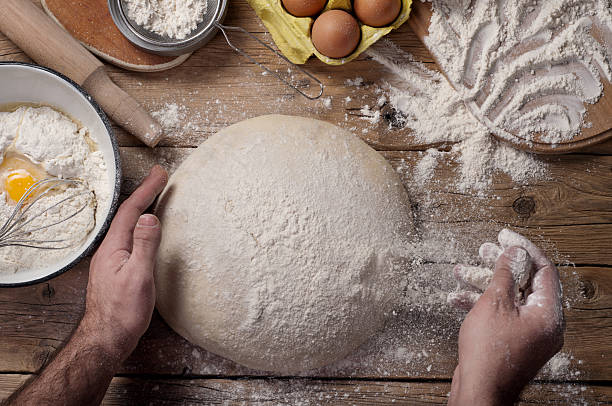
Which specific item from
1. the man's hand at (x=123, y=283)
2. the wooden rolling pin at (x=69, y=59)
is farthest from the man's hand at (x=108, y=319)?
the wooden rolling pin at (x=69, y=59)

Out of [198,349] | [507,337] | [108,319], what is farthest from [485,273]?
[108,319]

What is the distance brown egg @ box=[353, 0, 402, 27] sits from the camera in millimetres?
1142

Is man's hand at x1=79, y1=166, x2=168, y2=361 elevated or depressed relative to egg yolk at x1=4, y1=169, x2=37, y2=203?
depressed

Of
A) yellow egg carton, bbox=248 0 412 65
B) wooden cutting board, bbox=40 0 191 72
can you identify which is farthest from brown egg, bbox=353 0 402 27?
wooden cutting board, bbox=40 0 191 72

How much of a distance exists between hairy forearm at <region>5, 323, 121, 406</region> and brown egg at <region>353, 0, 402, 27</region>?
3.29ft

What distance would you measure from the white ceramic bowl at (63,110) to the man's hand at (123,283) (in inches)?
1.5

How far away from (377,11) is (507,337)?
0.80 meters

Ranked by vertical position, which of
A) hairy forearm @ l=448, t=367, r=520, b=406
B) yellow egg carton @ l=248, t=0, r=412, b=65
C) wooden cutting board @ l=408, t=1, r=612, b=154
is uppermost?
yellow egg carton @ l=248, t=0, r=412, b=65

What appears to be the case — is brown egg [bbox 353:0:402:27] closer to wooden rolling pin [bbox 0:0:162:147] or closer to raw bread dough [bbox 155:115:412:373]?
raw bread dough [bbox 155:115:412:373]

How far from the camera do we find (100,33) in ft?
4.11

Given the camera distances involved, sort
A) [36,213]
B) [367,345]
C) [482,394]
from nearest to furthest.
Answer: [482,394]
[36,213]
[367,345]

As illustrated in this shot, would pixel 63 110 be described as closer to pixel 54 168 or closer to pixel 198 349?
pixel 54 168

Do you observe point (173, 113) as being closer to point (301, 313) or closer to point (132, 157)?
point (132, 157)

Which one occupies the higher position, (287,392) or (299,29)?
(299,29)
